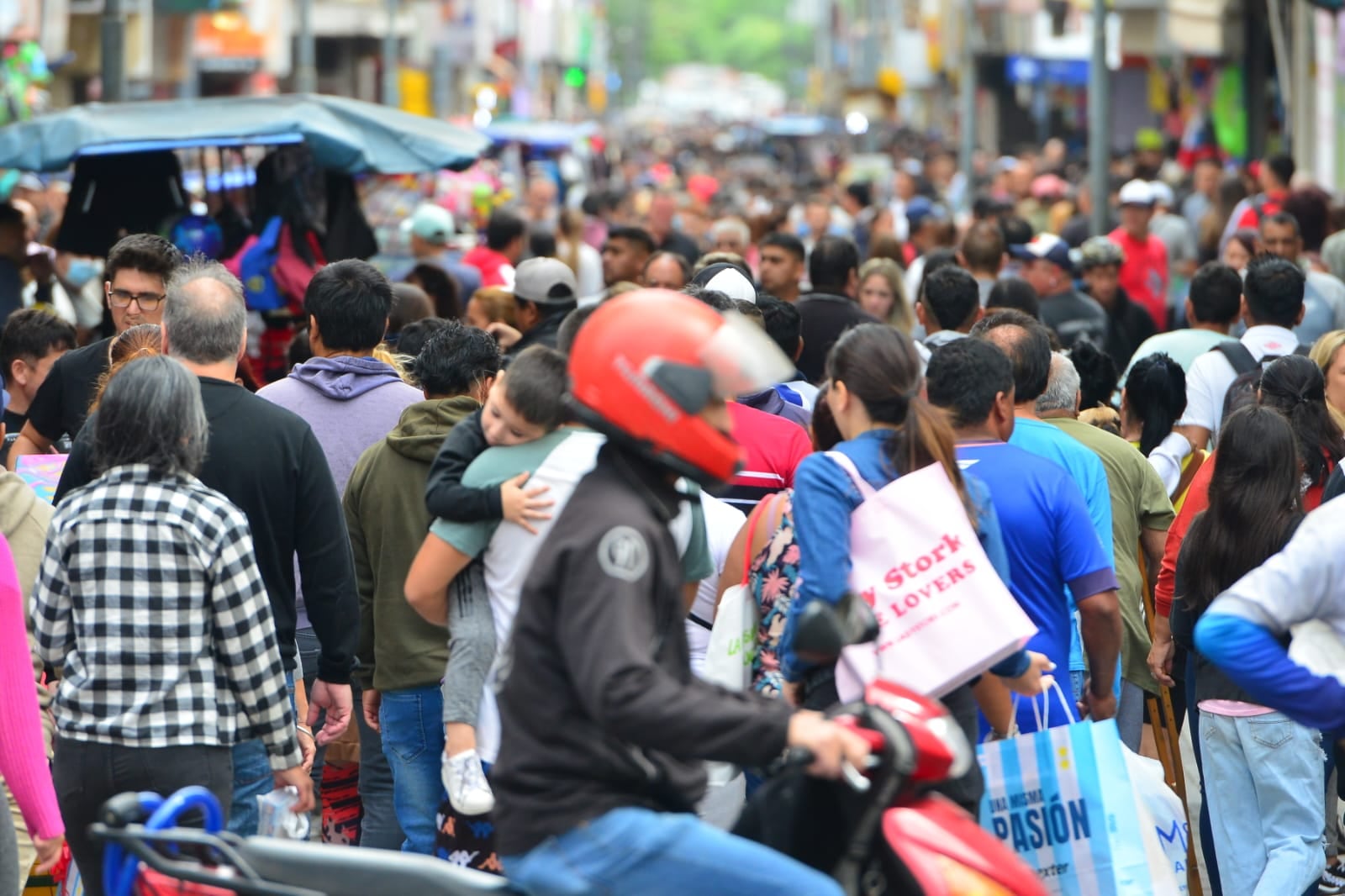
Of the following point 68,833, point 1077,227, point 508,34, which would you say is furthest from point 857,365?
point 508,34

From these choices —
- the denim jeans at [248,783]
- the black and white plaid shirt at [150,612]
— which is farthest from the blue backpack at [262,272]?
the black and white plaid shirt at [150,612]

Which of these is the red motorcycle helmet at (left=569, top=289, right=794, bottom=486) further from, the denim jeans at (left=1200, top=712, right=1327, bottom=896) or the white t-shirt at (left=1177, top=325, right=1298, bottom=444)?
the white t-shirt at (left=1177, top=325, right=1298, bottom=444)

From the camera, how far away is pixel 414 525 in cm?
586

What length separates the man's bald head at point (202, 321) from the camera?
5.54 meters

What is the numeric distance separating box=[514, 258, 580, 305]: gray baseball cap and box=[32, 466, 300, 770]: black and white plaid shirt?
13.1 feet

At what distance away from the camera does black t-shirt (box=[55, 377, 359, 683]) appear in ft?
17.9

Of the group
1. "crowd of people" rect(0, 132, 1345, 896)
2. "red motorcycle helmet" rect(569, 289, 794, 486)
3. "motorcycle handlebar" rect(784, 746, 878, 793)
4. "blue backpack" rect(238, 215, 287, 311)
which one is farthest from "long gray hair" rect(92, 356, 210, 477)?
"blue backpack" rect(238, 215, 287, 311)

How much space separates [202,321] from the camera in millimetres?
5539

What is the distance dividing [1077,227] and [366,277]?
1128 centimetres

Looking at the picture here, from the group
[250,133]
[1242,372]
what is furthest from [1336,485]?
[250,133]

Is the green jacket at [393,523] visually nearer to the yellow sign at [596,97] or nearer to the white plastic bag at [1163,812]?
the white plastic bag at [1163,812]

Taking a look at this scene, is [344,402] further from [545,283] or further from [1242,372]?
[1242,372]

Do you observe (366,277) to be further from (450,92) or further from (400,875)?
(450,92)

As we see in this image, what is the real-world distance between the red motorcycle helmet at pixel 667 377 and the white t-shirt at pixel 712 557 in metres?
1.93
